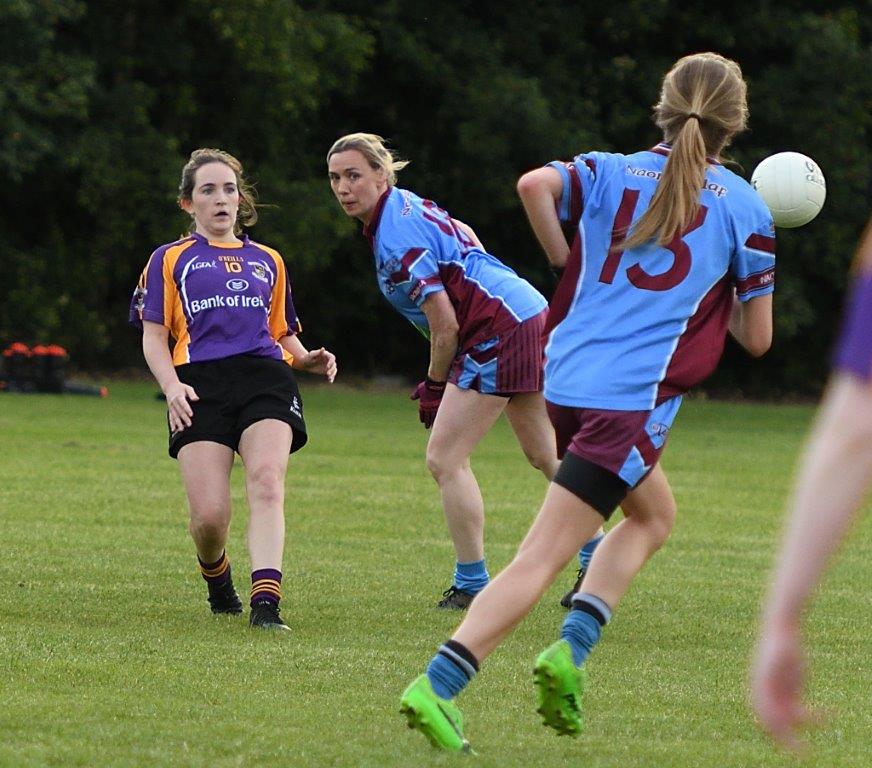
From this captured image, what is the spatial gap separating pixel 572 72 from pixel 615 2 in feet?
5.04

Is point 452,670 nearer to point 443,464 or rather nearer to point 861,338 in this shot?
point 861,338

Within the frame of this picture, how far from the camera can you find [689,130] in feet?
14.2

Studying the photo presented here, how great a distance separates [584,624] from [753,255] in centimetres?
110

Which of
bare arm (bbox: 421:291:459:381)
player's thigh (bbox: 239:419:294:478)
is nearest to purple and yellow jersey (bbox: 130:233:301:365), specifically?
player's thigh (bbox: 239:419:294:478)

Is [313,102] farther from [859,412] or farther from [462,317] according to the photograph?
[859,412]

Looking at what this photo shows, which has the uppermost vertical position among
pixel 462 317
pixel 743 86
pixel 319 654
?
pixel 743 86

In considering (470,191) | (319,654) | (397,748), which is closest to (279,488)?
(319,654)

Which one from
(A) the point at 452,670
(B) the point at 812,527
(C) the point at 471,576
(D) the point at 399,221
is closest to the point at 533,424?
(C) the point at 471,576

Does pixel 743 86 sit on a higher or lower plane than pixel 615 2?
lower

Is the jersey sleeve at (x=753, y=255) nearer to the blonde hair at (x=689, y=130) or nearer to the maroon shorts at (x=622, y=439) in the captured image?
the blonde hair at (x=689, y=130)

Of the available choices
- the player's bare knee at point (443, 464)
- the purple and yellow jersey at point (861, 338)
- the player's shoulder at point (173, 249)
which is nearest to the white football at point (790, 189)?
the player's bare knee at point (443, 464)

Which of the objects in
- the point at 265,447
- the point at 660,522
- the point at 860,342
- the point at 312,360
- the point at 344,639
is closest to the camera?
the point at 860,342

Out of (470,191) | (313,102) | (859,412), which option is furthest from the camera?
(470,191)

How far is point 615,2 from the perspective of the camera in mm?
30688
